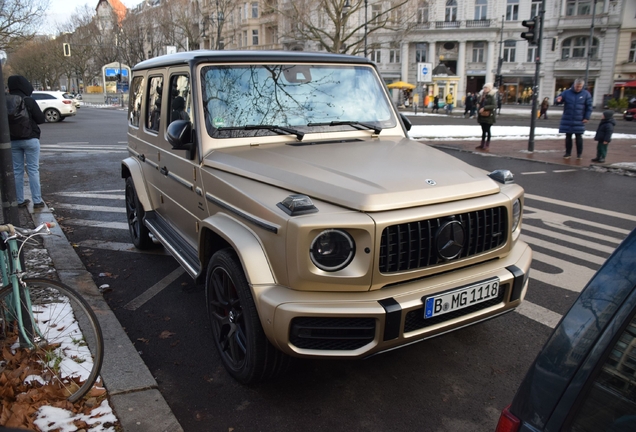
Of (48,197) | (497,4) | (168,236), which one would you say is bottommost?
(48,197)

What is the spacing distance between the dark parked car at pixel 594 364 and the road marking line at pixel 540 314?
9.75ft

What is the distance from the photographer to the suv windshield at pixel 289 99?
384 centimetres

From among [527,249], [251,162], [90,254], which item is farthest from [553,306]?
[90,254]

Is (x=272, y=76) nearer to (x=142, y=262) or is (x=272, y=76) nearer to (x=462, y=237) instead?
(x=462, y=237)

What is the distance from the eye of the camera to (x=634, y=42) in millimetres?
52219

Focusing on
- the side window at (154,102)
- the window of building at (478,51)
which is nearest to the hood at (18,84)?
the side window at (154,102)

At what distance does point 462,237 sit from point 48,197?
331 inches

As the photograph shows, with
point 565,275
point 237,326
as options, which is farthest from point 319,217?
point 565,275

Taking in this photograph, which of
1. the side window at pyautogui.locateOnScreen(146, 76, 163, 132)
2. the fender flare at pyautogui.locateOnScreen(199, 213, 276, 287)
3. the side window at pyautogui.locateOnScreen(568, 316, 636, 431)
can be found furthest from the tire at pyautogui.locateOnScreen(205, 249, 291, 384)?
the side window at pyautogui.locateOnScreen(146, 76, 163, 132)

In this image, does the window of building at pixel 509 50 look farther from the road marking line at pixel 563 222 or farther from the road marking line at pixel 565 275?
the road marking line at pixel 565 275

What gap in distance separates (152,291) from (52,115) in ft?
91.6

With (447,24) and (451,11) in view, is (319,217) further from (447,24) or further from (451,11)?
(451,11)

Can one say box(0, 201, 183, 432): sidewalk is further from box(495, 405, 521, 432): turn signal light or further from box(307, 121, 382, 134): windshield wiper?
box(307, 121, 382, 134): windshield wiper

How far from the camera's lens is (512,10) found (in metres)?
57.2
